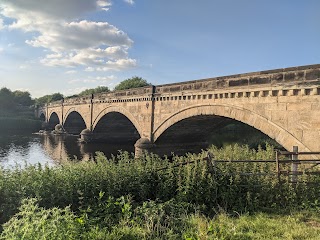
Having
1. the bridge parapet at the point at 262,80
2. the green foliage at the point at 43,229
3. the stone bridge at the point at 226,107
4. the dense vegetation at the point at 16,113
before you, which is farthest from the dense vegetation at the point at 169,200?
the dense vegetation at the point at 16,113

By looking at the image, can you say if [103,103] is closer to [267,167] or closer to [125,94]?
[125,94]

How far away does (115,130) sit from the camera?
37.9m

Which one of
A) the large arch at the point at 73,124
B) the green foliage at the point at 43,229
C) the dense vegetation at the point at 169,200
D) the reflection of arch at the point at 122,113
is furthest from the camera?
the large arch at the point at 73,124

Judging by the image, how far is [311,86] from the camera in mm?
9875

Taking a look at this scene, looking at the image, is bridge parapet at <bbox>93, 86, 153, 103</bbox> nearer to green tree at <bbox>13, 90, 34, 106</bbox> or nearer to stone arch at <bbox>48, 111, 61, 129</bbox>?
stone arch at <bbox>48, 111, 61, 129</bbox>

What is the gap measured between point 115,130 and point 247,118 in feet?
88.8

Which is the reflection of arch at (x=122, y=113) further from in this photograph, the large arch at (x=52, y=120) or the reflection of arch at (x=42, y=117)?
the reflection of arch at (x=42, y=117)

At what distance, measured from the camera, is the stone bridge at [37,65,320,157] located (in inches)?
398

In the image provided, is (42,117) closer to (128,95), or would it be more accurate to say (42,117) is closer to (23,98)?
(23,98)

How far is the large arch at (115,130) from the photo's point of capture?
35.2 m

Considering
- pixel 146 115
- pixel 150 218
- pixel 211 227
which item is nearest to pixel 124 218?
pixel 150 218

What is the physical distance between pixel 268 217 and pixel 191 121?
12492mm

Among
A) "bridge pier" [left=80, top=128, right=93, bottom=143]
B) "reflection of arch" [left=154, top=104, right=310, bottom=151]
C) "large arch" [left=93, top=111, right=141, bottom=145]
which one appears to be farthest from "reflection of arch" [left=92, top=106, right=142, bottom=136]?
"reflection of arch" [left=154, top=104, right=310, bottom=151]

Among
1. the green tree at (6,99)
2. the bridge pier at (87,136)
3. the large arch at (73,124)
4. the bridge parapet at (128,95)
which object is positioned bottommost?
the bridge pier at (87,136)
